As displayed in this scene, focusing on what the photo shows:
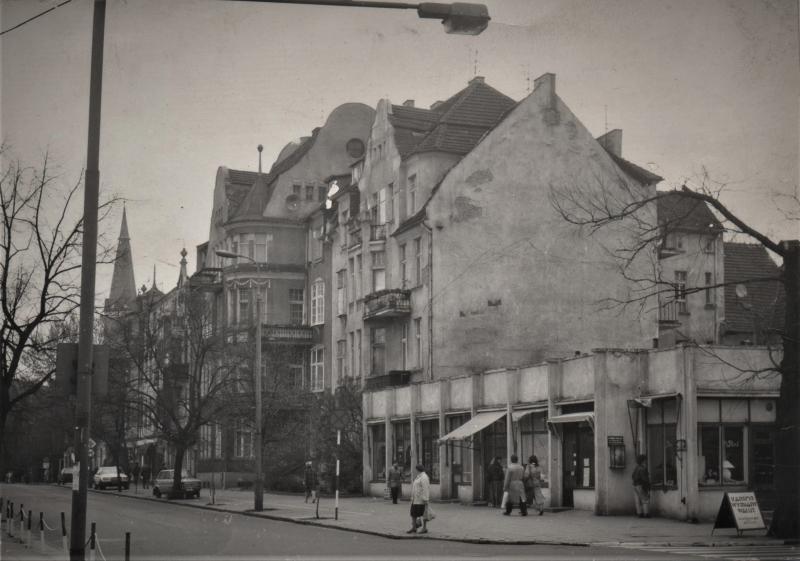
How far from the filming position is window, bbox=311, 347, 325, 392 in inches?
2611

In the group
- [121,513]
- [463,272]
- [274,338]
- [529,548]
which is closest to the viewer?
[529,548]

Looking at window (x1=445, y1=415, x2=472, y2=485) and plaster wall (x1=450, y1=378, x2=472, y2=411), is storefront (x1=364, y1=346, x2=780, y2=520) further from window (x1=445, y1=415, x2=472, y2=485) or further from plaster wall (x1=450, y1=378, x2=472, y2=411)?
window (x1=445, y1=415, x2=472, y2=485)

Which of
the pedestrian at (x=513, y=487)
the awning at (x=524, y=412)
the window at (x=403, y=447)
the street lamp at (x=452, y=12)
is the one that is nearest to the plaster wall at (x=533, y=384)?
the awning at (x=524, y=412)

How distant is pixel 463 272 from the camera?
49.4 meters

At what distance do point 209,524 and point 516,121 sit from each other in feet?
76.8

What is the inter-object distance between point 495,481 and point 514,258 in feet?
42.1

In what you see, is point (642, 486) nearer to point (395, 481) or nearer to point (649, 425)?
point (649, 425)

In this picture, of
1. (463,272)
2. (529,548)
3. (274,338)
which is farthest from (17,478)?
(529,548)

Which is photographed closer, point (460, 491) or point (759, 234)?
point (759, 234)

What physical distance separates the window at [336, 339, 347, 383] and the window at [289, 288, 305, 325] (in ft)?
29.5

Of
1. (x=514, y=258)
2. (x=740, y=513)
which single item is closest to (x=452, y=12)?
(x=740, y=513)

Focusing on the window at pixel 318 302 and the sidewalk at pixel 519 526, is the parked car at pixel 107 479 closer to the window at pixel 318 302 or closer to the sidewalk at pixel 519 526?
the window at pixel 318 302

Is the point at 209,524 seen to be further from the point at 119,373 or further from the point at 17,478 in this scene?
the point at 17,478

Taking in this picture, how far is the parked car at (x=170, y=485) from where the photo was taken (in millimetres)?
56312
